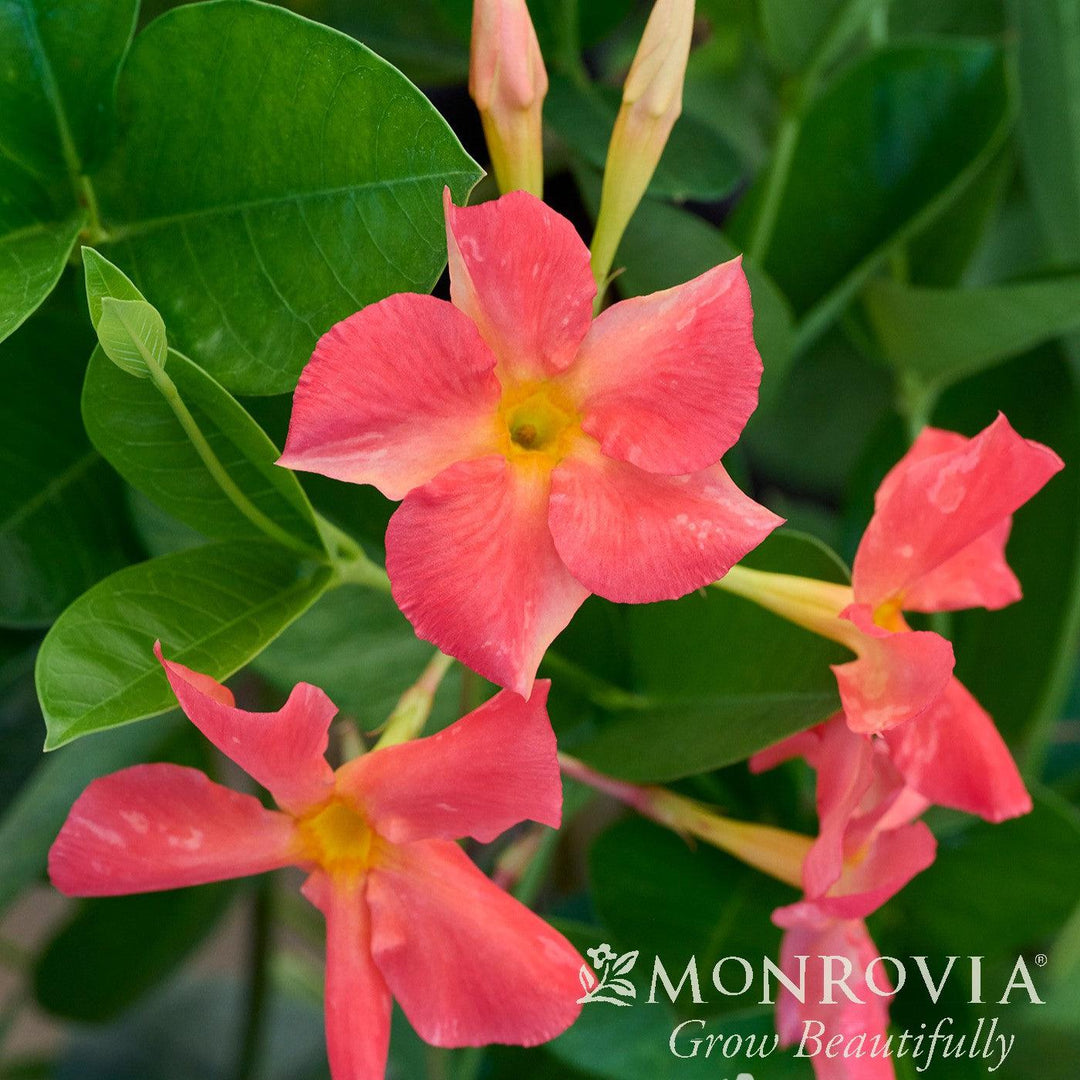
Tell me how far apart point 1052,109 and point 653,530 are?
1.51 ft

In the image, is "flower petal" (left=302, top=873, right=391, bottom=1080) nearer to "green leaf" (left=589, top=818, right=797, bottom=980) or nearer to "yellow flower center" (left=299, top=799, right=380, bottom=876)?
"yellow flower center" (left=299, top=799, right=380, bottom=876)

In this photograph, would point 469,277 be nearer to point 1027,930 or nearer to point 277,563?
point 277,563

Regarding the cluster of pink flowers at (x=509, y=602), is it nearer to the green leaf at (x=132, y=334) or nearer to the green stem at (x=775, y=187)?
the green leaf at (x=132, y=334)

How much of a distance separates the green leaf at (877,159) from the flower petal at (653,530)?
266 millimetres

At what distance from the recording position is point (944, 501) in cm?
33

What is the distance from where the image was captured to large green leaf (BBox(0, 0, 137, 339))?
334mm

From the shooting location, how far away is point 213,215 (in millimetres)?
331

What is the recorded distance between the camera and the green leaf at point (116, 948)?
690mm

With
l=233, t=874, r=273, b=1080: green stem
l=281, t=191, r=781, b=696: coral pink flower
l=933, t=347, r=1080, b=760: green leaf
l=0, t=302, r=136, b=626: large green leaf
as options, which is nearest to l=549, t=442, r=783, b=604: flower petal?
l=281, t=191, r=781, b=696: coral pink flower

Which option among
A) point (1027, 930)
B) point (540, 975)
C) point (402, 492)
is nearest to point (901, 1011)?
point (1027, 930)

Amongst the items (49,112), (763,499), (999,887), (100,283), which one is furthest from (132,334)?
(763,499)

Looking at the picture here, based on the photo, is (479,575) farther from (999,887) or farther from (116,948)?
(116,948)

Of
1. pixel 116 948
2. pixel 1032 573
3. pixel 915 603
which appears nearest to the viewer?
pixel 915 603

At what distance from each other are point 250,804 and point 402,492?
12cm
